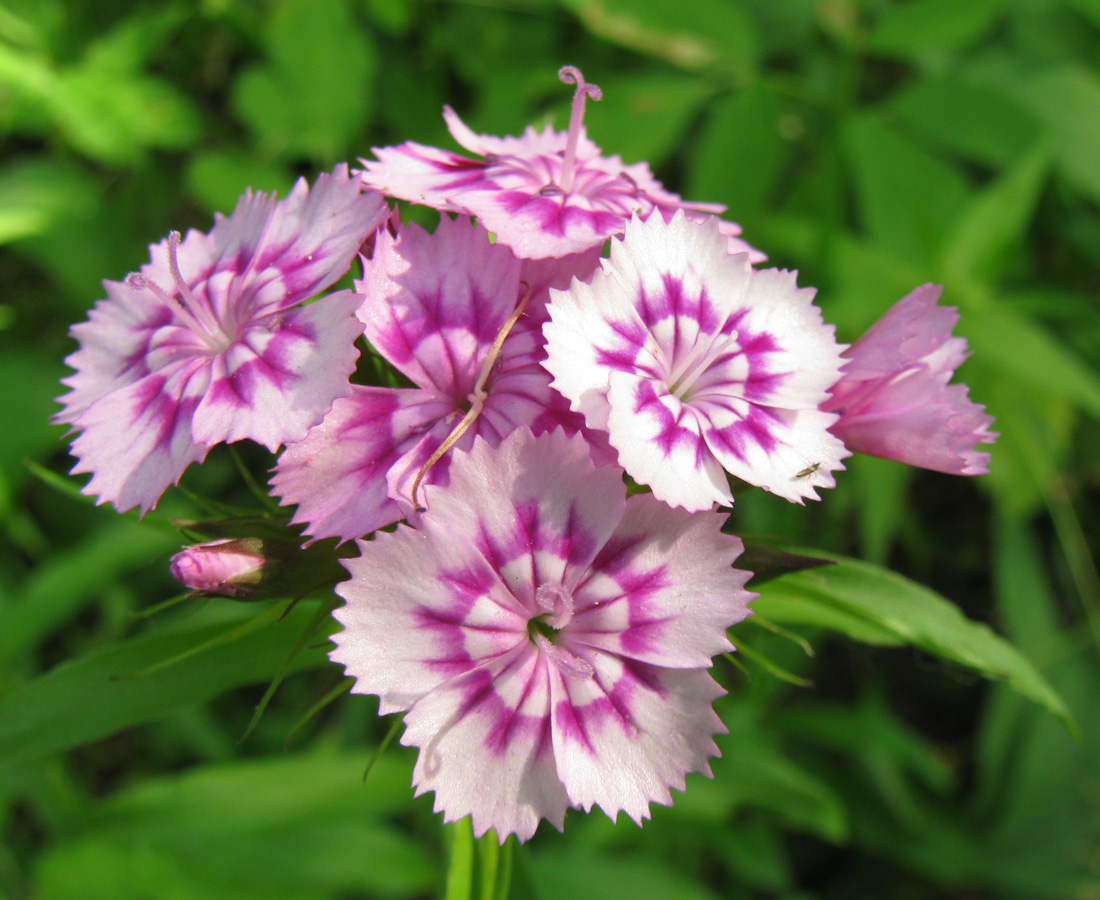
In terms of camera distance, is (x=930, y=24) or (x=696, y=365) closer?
(x=696, y=365)

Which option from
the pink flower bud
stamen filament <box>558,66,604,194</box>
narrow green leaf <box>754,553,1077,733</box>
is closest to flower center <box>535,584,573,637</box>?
the pink flower bud

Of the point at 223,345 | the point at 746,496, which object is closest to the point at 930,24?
the point at 746,496

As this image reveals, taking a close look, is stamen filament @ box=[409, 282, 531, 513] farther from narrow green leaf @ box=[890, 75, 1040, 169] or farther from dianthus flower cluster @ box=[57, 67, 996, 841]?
narrow green leaf @ box=[890, 75, 1040, 169]

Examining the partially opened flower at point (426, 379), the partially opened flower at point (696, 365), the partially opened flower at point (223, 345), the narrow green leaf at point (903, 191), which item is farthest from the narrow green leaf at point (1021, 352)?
the partially opened flower at point (223, 345)

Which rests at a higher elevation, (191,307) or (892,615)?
(892,615)

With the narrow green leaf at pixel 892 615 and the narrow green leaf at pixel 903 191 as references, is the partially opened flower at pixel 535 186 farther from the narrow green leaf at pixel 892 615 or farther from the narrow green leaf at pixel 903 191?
the narrow green leaf at pixel 903 191

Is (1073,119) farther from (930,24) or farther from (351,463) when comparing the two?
(351,463)
